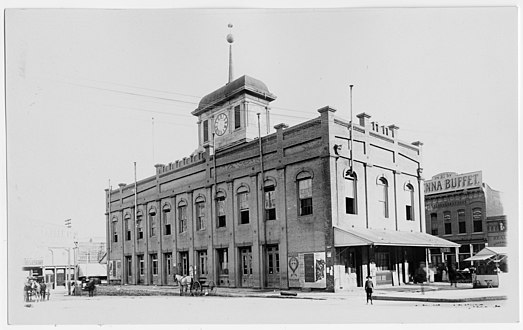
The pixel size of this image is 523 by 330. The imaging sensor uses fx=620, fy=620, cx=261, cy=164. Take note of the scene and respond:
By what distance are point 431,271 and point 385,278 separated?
5150 mm

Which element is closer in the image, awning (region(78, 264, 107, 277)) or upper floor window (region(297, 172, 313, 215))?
upper floor window (region(297, 172, 313, 215))

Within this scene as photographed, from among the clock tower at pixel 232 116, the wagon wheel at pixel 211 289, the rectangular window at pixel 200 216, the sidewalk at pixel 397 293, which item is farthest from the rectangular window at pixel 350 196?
the rectangular window at pixel 200 216

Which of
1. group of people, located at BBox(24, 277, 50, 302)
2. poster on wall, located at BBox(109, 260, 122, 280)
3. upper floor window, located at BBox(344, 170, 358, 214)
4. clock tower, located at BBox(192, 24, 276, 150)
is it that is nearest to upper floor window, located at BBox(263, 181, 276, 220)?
clock tower, located at BBox(192, 24, 276, 150)

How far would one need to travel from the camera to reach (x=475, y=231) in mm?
34344

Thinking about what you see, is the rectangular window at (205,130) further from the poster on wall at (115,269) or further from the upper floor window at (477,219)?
the upper floor window at (477,219)

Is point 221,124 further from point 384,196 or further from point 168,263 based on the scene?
point 384,196

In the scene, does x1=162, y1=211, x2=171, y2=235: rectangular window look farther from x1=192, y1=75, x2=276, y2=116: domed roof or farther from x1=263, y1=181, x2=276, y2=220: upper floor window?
x1=263, y1=181, x2=276, y2=220: upper floor window

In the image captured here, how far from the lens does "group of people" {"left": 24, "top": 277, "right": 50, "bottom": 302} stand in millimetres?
20688

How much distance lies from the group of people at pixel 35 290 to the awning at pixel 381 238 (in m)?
10.9

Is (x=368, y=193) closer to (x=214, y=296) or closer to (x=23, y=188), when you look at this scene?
(x=214, y=296)

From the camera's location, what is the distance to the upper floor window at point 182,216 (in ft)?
99.6

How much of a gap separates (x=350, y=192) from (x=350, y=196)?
0.54 feet

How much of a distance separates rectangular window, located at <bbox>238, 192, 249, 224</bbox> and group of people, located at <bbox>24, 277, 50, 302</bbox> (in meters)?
8.89

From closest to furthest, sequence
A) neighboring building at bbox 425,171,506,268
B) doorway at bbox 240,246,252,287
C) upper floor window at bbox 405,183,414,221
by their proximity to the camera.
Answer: doorway at bbox 240,246,252,287 < upper floor window at bbox 405,183,414,221 < neighboring building at bbox 425,171,506,268
